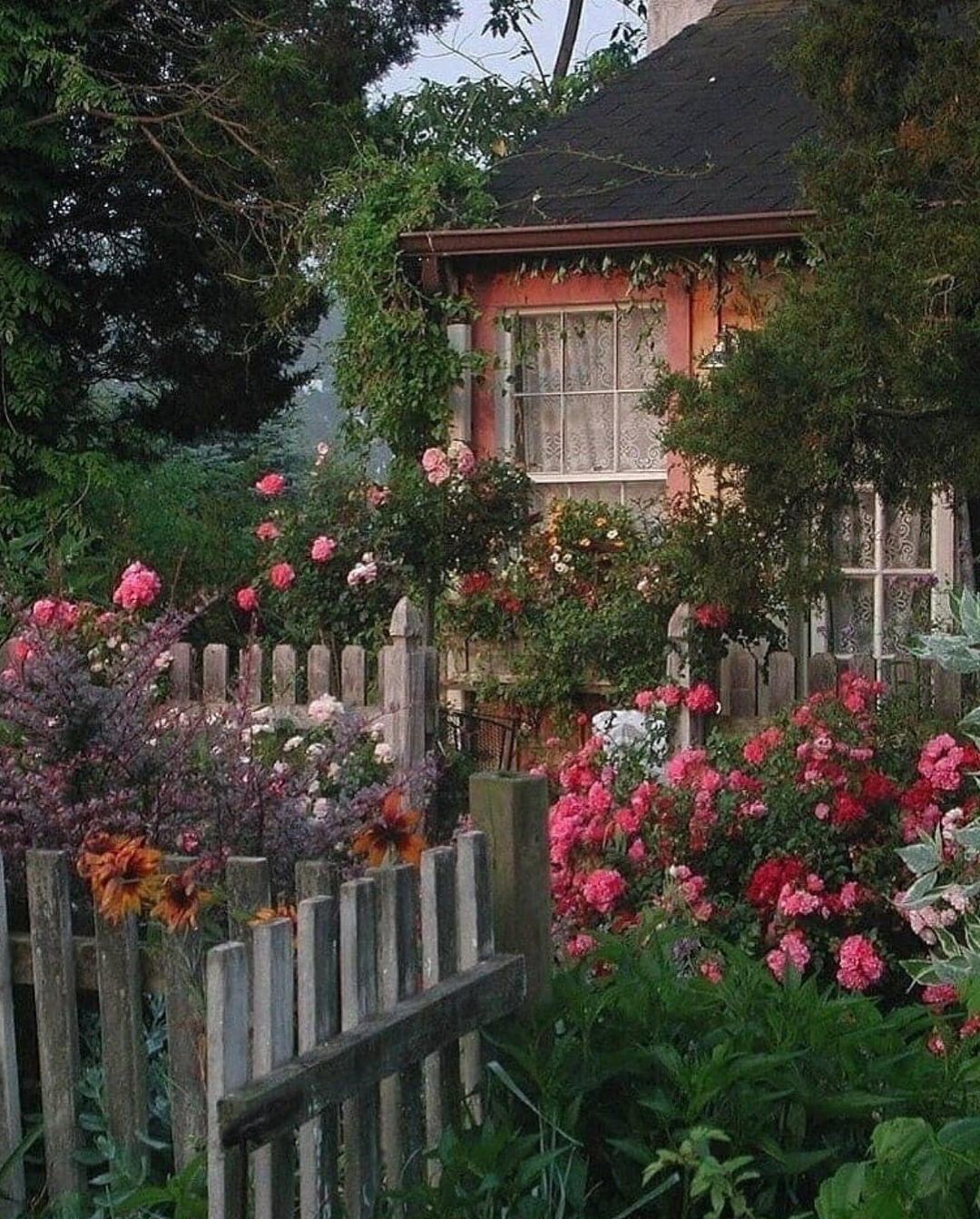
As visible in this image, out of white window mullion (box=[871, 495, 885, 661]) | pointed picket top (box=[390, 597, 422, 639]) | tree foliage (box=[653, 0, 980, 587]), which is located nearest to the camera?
tree foliage (box=[653, 0, 980, 587])

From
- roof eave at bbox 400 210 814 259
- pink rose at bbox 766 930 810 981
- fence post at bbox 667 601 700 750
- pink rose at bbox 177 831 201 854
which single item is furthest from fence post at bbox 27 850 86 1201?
roof eave at bbox 400 210 814 259

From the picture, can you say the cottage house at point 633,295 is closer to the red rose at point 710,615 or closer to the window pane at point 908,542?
the window pane at point 908,542

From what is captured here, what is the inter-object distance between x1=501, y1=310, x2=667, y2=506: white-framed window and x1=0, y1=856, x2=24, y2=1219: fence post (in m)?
7.69

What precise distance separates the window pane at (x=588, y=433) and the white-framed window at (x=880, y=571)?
143 centimetres

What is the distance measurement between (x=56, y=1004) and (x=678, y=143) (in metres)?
9.16

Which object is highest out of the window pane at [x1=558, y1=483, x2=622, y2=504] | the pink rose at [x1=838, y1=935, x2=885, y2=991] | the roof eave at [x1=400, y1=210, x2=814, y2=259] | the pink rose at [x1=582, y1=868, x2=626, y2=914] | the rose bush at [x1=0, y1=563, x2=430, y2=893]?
the roof eave at [x1=400, y1=210, x2=814, y2=259]


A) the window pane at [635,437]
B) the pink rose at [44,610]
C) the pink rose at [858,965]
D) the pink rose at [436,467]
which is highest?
the window pane at [635,437]

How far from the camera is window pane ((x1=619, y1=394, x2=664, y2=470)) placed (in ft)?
36.0

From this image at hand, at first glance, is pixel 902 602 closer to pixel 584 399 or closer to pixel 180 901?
pixel 584 399

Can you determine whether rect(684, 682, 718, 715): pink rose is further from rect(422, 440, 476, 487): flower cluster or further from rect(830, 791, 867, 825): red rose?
rect(422, 440, 476, 487): flower cluster

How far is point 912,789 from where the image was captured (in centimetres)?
655

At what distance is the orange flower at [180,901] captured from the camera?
3205 mm

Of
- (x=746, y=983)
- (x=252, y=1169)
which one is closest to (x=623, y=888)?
(x=746, y=983)

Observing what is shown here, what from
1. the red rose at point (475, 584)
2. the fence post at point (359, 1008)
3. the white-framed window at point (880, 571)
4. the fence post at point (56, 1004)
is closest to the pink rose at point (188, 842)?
the fence post at point (56, 1004)
